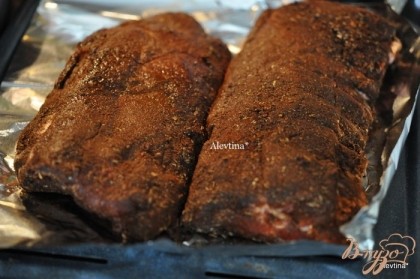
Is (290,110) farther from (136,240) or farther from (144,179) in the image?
(136,240)

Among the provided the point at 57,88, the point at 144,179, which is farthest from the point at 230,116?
the point at 57,88
